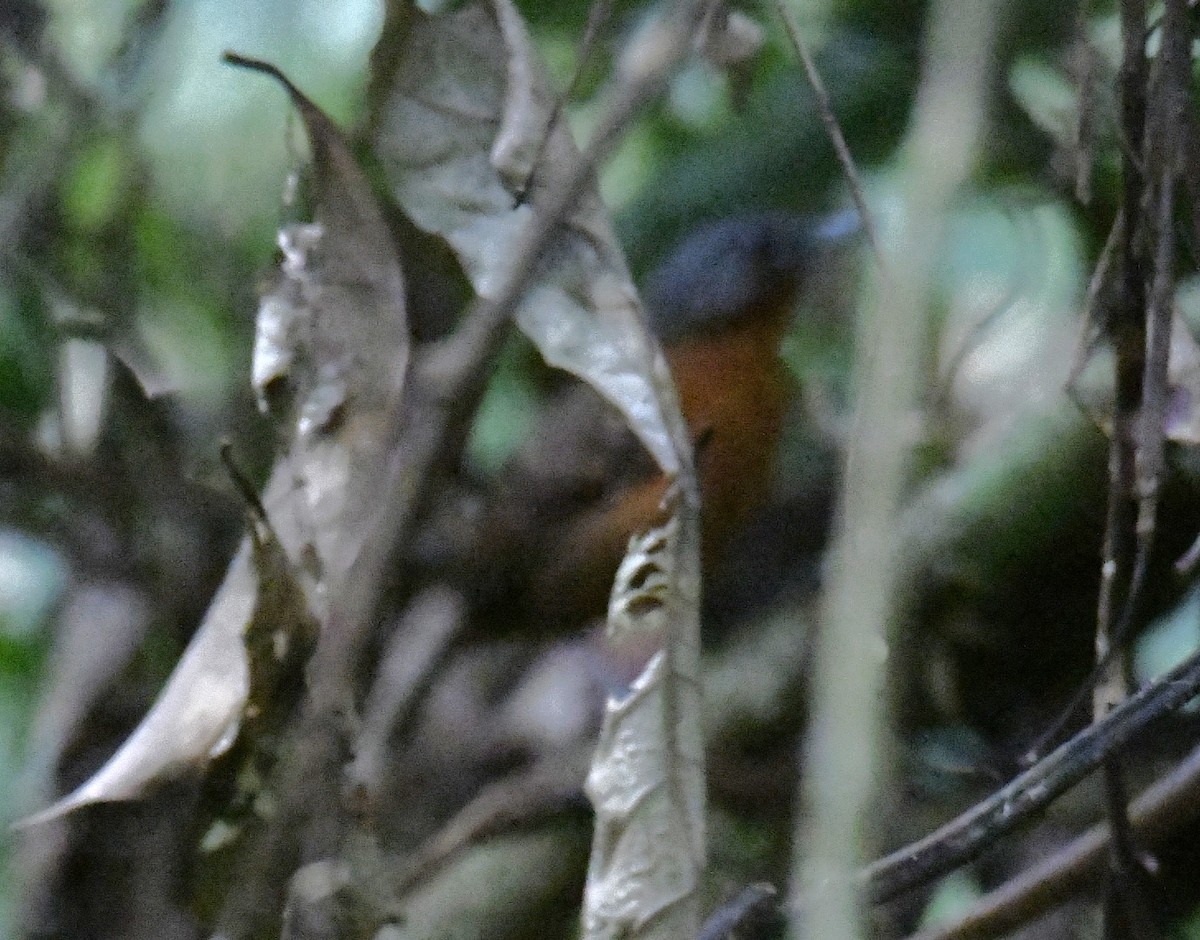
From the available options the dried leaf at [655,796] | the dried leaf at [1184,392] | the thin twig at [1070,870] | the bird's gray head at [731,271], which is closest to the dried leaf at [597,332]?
the dried leaf at [655,796]

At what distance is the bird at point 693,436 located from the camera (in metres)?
2.86

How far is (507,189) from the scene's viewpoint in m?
1.50

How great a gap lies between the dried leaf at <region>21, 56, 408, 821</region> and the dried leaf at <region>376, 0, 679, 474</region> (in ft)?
0.36

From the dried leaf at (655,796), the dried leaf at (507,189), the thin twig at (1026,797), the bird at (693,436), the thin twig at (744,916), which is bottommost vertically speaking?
the bird at (693,436)

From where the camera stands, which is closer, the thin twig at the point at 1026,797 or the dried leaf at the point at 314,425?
the thin twig at the point at 1026,797

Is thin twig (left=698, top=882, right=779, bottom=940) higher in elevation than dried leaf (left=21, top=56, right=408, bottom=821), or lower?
lower

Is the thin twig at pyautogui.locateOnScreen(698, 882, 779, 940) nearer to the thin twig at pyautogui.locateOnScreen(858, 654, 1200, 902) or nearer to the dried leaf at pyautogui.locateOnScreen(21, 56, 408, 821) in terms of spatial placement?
the thin twig at pyautogui.locateOnScreen(858, 654, 1200, 902)

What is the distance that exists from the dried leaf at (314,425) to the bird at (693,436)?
80cm

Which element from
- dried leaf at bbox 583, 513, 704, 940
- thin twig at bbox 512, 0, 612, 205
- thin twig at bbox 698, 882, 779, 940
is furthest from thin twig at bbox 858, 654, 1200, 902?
thin twig at bbox 512, 0, 612, 205

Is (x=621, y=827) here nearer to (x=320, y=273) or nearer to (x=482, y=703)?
(x=320, y=273)

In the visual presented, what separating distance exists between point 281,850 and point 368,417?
419 mm

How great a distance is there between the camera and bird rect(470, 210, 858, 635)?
112 inches

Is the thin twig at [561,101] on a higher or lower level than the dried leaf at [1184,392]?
higher

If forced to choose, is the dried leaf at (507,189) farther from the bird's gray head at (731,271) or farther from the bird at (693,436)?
the bird's gray head at (731,271)
